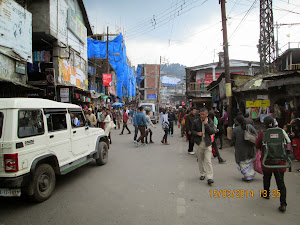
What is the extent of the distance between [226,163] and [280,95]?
487 cm

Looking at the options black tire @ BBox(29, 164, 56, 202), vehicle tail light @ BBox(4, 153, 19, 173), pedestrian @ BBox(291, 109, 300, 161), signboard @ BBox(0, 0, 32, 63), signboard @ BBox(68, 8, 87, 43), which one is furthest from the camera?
signboard @ BBox(68, 8, 87, 43)

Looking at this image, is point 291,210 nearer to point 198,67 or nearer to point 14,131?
point 14,131

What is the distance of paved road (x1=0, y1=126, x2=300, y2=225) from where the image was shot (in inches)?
134

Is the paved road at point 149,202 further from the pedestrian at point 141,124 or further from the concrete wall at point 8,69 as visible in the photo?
the concrete wall at point 8,69

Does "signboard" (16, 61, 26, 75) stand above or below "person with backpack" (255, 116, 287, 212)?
above

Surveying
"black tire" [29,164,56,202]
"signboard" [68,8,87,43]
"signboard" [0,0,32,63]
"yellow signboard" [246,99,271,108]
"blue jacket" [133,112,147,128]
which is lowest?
"black tire" [29,164,56,202]

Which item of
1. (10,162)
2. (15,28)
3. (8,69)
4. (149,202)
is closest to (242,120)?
(149,202)

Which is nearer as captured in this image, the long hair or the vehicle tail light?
the vehicle tail light

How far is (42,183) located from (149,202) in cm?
216

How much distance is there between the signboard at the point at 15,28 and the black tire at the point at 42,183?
27.3 feet

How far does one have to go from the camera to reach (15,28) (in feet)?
34.4

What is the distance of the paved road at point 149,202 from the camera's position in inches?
134
